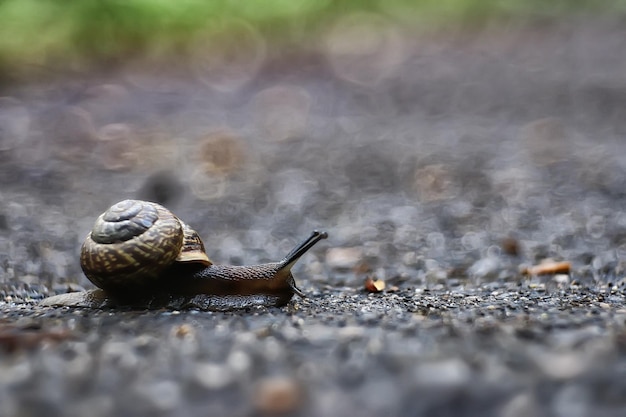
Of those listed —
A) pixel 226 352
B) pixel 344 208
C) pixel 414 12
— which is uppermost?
pixel 414 12

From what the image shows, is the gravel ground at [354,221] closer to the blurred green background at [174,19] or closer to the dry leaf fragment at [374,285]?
the dry leaf fragment at [374,285]

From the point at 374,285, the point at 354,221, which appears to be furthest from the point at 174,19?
the point at 374,285

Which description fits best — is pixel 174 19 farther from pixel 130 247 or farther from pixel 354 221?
pixel 130 247

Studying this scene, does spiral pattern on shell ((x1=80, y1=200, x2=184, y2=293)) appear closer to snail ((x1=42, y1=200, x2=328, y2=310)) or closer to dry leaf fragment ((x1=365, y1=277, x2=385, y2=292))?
snail ((x1=42, y1=200, x2=328, y2=310))

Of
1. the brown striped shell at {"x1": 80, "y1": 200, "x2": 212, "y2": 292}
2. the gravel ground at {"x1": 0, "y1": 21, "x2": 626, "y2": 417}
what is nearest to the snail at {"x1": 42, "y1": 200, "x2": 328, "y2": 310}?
the brown striped shell at {"x1": 80, "y1": 200, "x2": 212, "y2": 292}

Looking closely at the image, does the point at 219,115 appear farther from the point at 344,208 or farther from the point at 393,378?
the point at 393,378

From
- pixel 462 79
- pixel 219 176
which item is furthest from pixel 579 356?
pixel 462 79
